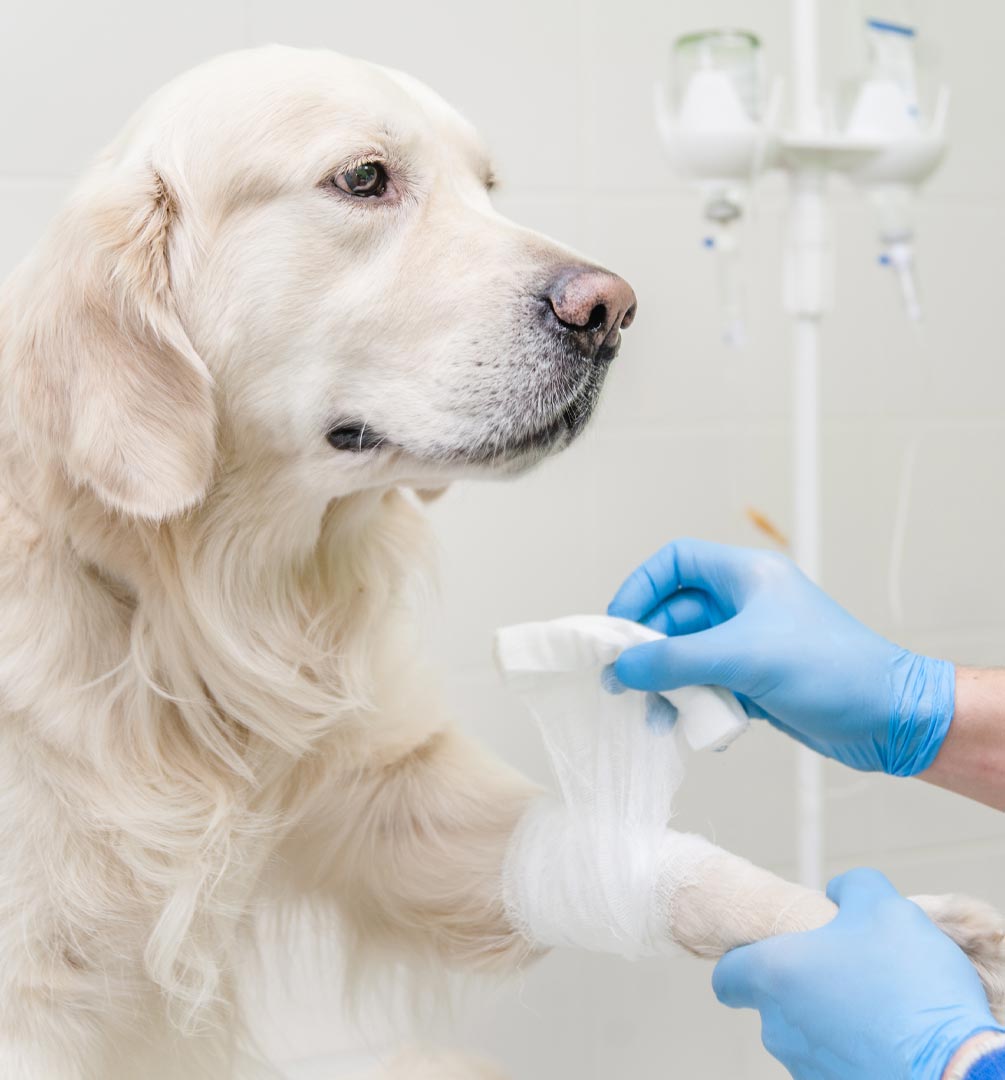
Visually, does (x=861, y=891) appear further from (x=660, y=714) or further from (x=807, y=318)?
(x=807, y=318)

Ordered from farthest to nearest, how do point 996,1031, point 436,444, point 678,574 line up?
point 678,574 → point 436,444 → point 996,1031

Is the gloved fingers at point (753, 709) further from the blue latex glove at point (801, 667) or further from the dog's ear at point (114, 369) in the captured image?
the dog's ear at point (114, 369)

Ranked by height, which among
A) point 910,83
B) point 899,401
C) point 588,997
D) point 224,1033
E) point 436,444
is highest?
point 910,83

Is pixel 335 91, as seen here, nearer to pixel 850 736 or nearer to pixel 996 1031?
pixel 850 736

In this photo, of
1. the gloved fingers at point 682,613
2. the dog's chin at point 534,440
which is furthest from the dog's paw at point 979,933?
the dog's chin at point 534,440

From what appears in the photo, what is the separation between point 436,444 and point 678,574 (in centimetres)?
27

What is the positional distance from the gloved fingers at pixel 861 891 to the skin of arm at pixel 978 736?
16 centimetres

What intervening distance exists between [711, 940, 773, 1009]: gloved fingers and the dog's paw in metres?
0.13

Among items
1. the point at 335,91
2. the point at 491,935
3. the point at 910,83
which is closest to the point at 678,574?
the point at 491,935

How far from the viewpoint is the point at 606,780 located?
860 mm

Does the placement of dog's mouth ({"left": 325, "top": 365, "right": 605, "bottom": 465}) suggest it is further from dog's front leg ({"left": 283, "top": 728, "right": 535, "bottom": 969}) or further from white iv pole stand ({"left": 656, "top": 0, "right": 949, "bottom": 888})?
white iv pole stand ({"left": 656, "top": 0, "right": 949, "bottom": 888})

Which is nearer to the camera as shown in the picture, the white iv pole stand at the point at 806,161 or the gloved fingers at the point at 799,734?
the gloved fingers at the point at 799,734

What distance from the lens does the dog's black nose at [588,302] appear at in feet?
2.63

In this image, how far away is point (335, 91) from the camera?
2.75 feet
